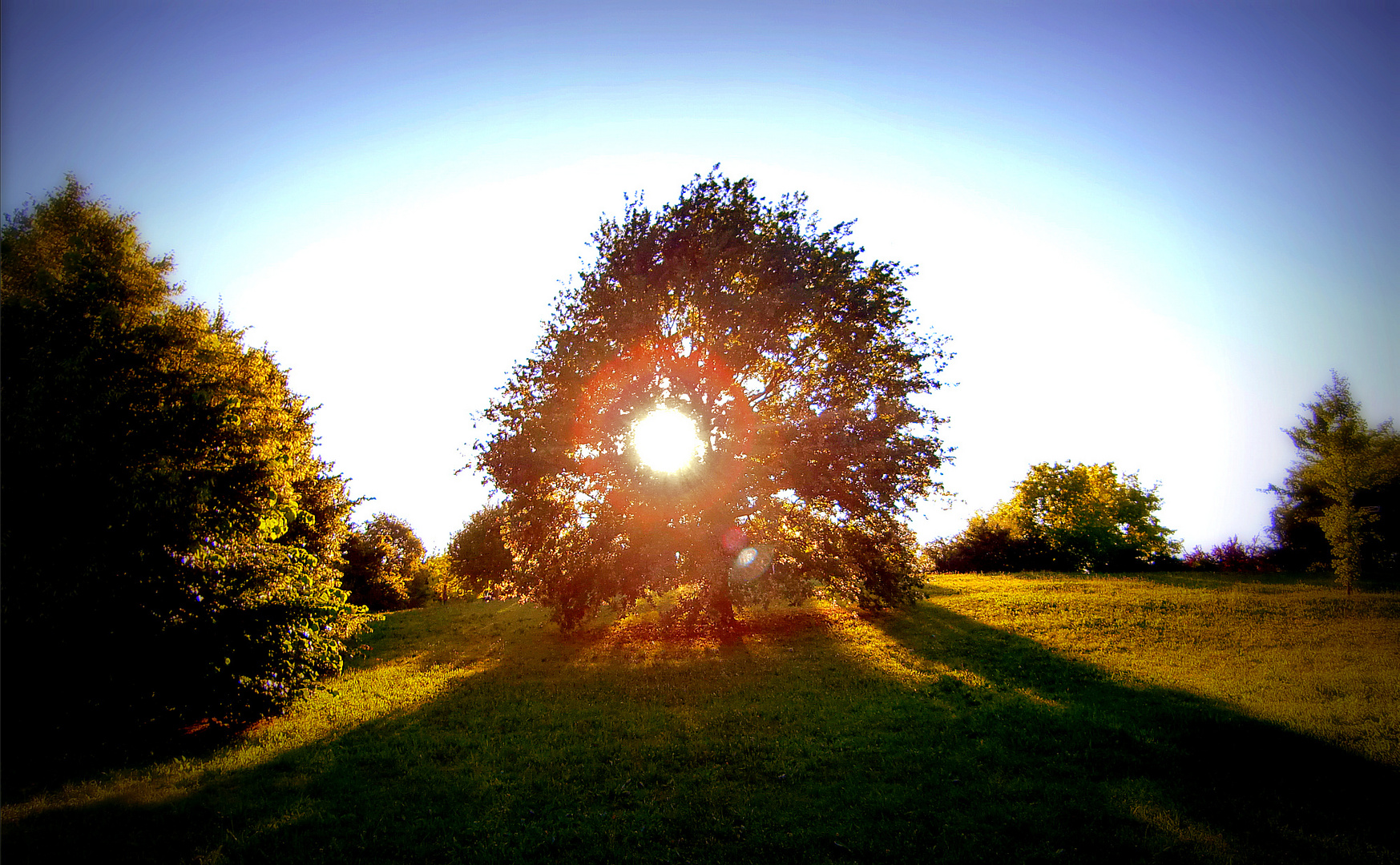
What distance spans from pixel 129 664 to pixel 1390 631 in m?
35.1

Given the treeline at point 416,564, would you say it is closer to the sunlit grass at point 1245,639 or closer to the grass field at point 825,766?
the grass field at point 825,766

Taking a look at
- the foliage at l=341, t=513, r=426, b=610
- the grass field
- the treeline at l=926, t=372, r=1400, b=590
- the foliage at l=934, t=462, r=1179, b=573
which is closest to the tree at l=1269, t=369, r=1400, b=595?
the treeline at l=926, t=372, r=1400, b=590

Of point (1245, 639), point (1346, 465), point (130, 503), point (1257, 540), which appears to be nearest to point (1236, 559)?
point (1257, 540)

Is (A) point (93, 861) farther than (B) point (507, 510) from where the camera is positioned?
No

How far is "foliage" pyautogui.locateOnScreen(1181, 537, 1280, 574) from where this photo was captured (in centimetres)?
3650

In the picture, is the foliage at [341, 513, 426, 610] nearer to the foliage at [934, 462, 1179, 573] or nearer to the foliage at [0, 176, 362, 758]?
the foliage at [0, 176, 362, 758]

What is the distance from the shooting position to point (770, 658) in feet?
61.6

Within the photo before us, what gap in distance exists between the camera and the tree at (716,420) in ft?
66.7

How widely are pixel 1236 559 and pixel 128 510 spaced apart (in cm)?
5362

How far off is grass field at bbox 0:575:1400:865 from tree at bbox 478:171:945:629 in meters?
3.78

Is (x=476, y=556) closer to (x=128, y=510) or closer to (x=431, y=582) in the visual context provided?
(x=431, y=582)

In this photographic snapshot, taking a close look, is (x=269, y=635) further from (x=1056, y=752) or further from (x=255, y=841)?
(x=1056, y=752)

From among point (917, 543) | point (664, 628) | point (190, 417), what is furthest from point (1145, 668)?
point (190, 417)

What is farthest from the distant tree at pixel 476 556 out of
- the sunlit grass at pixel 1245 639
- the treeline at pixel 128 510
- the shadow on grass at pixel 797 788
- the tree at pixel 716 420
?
the sunlit grass at pixel 1245 639
